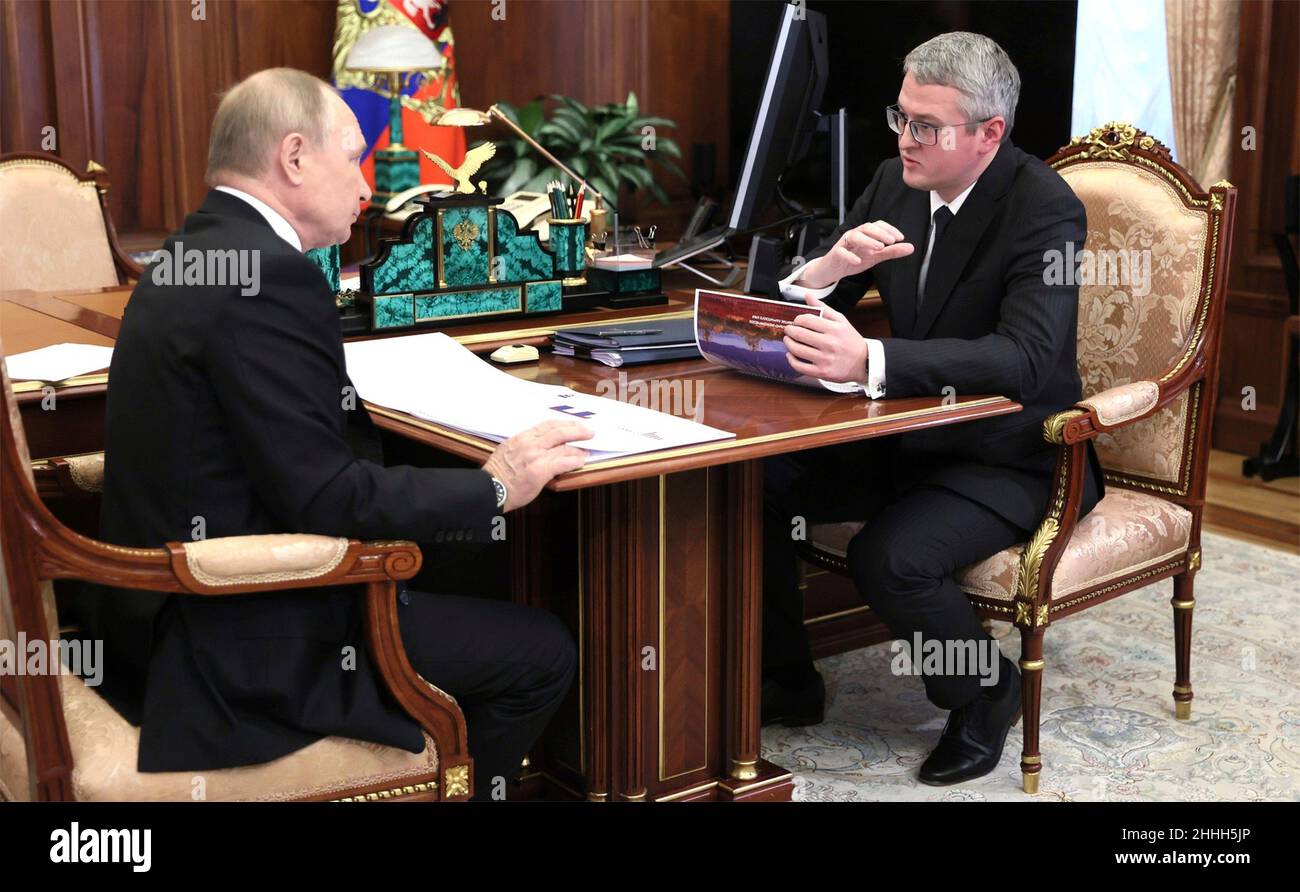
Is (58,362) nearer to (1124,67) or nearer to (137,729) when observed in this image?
(137,729)

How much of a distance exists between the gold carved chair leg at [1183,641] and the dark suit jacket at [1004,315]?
1.12ft

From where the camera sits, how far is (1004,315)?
104 inches

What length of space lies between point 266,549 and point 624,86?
4751 mm

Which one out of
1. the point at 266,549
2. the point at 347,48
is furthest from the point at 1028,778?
the point at 347,48

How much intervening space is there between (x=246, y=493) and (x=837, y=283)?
5.14 feet

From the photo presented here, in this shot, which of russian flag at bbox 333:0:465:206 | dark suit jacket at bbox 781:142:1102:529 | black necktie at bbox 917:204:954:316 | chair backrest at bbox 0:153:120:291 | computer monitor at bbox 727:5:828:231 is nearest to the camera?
dark suit jacket at bbox 781:142:1102:529

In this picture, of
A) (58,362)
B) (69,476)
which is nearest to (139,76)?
(58,362)

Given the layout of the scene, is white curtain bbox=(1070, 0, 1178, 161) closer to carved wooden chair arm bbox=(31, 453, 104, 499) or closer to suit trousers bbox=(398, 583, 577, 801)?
suit trousers bbox=(398, 583, 577, 801)

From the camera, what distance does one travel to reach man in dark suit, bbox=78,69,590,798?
5.87 feet

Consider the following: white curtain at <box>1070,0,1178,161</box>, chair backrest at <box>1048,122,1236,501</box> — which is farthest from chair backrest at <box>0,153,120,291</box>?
white curtain at <box>1070,0,1178,161</box>

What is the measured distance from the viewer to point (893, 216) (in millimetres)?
2969

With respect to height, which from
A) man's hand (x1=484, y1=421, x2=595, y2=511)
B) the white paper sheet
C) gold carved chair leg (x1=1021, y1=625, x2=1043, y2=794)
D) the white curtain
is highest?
the white curtain

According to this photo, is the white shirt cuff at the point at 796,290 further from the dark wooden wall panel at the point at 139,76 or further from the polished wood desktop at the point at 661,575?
the dark wooden wall panel at the point at 139,76

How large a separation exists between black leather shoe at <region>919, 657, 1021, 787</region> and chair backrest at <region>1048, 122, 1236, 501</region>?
1.90ft
